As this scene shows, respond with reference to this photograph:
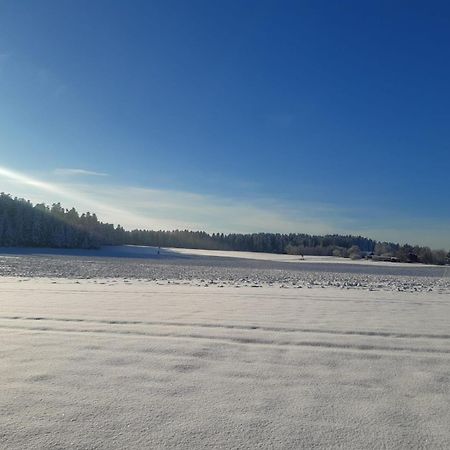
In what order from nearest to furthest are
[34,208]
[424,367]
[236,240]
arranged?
[424,367] < [34,208] < [236,240]

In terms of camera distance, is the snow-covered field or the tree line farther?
the tree line

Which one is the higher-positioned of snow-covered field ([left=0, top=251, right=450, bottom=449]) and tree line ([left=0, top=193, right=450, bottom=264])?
tree line ([left=0, top=193, right=450, bottom=264])

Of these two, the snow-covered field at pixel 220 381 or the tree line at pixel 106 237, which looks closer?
the snow-covered field at pixel 220 381

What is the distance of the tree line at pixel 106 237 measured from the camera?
263ft

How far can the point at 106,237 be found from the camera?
10575 centimetres

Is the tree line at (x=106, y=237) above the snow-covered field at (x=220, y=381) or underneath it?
above

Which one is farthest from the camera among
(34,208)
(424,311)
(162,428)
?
(34,208)

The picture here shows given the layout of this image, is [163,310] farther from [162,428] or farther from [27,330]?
[162,428]

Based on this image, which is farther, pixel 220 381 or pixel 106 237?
pixel 106 237

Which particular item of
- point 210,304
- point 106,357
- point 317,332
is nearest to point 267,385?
point 106,357

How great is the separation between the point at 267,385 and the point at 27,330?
4.58 m

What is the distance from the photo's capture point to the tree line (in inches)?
3159

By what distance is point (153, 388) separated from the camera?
13.1 ft

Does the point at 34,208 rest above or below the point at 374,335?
above
